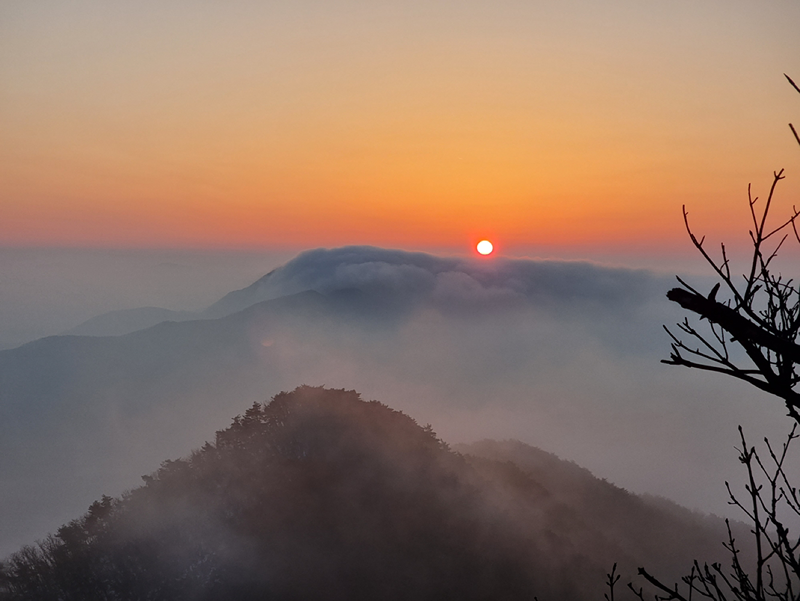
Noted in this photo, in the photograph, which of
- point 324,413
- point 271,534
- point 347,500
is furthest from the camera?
point 324,413

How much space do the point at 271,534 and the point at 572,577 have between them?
2426 centimetres

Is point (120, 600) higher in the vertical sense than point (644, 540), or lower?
lower

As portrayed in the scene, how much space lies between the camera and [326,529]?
42.3m

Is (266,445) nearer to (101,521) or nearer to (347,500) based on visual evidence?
(347,500)

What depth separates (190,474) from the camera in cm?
4628

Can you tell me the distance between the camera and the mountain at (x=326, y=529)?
37.6 metres

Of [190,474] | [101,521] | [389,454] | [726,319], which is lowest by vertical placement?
[101,521]

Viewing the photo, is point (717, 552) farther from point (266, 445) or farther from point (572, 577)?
point (266, 445)

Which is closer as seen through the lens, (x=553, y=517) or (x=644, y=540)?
(x=553, y=517)

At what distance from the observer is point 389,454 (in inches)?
2019

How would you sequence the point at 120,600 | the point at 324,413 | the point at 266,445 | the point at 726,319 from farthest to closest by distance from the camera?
the point at 324,413 < the point at 266,445 < the point at 120,600 < the point at 726,319

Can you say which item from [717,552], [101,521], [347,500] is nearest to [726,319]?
[347,500]

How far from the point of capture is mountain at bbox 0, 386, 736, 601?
3756 cm

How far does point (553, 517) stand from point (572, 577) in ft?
35.9
